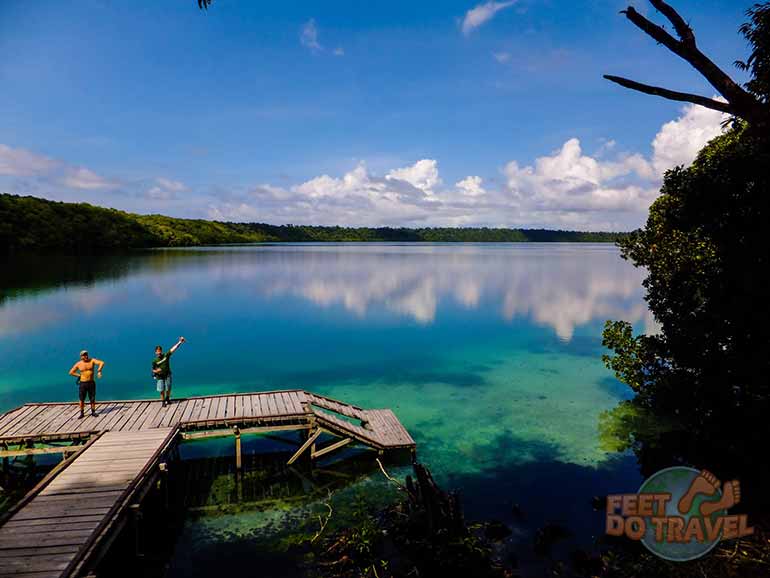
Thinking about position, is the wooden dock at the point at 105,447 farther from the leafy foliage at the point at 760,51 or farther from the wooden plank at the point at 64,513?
the leafy foliage at the point at 760,51

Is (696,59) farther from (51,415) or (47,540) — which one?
(51,415)

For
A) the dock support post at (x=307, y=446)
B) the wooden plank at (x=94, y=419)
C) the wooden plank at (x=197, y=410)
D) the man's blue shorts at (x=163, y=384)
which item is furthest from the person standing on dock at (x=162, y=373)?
the dock support post at (x=307, y=446)

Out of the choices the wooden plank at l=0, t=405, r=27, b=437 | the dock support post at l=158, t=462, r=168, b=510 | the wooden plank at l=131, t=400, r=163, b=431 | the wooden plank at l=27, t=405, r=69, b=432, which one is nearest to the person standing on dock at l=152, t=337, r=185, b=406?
the wooden plank at l=131, t=400, r=163, b=431

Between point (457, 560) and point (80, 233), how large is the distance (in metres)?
154

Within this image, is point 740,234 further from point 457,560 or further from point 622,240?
point 457,560

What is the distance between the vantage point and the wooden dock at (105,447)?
10234 mm

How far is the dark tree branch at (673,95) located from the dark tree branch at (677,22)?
0.59 m

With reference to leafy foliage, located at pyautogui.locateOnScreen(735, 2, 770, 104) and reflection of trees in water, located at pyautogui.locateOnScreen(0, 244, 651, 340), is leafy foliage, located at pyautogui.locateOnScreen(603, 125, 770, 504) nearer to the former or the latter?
leafy foliage, located at pyautogui.locateOnScreen(735, 2, 770, 104)

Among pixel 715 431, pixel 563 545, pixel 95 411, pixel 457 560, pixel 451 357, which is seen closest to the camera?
pixel 457 560

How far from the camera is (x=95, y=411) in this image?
18797mm

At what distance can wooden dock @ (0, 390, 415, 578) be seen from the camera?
10.2 metres

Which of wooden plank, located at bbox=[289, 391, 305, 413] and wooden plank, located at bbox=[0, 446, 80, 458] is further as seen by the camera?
wooden plank, located at bbox=[289, 391, 305, 413]

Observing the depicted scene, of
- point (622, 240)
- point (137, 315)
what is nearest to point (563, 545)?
point (622, 240)

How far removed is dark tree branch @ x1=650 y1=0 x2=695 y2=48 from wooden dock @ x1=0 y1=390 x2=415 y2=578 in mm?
14291
